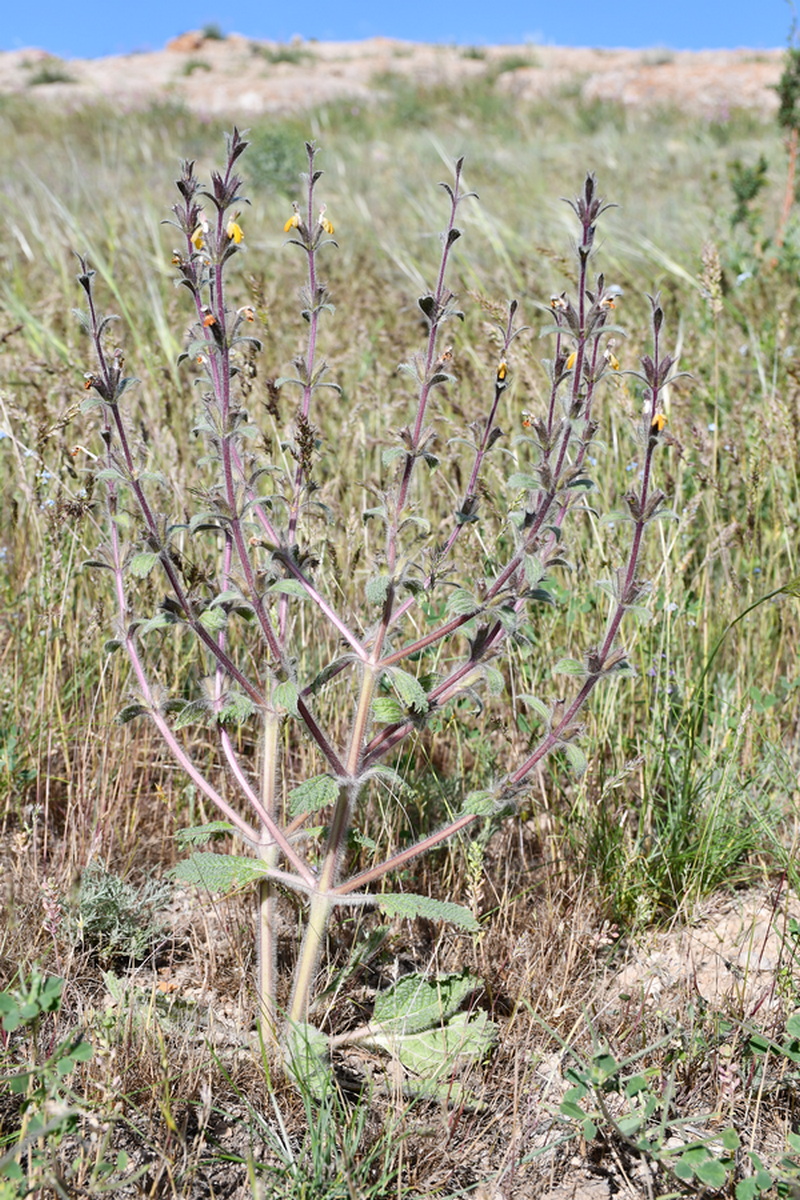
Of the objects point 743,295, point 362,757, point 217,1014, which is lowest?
point 217,1014

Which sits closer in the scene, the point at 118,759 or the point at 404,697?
the point at 404,697

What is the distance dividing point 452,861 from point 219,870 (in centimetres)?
57

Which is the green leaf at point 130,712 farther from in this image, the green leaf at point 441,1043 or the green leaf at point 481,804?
the green leaf at point 441,1043

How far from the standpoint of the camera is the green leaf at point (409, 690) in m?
1.39

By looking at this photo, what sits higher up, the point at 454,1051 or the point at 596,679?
the point at 596,679

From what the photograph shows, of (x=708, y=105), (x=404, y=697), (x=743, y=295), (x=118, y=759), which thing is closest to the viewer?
(x=404, y=697)

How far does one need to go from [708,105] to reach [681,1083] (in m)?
20.1

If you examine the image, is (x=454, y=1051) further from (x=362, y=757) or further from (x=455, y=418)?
(x=455, y=418)

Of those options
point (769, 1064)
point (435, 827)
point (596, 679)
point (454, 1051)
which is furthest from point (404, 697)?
point (769, 1064)

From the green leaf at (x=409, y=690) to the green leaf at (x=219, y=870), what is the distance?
0.40m

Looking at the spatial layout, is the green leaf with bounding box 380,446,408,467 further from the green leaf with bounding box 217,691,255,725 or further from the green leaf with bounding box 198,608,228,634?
the green leaf with bounding box 217,691,255,725

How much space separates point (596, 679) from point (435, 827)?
770 millimetres

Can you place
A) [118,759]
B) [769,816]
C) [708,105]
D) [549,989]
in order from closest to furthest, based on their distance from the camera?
[549,989]
[769,816]
[118,759]
[708,105]

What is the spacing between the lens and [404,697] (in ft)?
4.57
